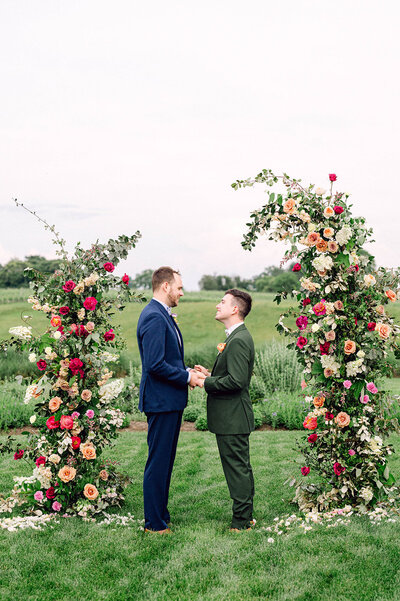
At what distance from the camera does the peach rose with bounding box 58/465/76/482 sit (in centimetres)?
523

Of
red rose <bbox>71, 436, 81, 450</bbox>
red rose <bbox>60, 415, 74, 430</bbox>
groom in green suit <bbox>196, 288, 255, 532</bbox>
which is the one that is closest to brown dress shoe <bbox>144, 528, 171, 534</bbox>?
groom in green suit <bbox>196, 288, 255, 532</bbox>

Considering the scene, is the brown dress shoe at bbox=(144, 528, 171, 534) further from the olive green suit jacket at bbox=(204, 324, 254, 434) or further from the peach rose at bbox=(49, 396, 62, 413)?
the peach rose at bbox=(49, 396, 62, 413)

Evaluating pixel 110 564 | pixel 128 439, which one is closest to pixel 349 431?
pixel 110 564

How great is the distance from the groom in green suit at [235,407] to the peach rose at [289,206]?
1104 millimetres

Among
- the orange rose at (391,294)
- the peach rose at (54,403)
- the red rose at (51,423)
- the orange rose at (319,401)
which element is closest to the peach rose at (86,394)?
the peach rose at (54,403)

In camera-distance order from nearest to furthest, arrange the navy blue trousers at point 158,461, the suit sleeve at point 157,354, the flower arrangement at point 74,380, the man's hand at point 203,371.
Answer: the suit sleeve at point 157,354 < the navy blue trousers at point 158,461 < the man's hand at point 203,371 < the flower arrangement at point 74,380

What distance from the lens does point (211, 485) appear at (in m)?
6.59

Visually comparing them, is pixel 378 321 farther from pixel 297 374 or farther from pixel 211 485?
pixel 297 374

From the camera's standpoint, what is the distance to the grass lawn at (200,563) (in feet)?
12.7

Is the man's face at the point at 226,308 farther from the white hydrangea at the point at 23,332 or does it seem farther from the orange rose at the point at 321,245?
the white hydrangea at the point at 23,332

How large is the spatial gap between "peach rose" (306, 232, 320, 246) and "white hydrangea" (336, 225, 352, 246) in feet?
0.63

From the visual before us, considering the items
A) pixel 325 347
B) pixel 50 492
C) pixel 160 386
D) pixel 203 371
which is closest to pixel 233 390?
pixel 203 371

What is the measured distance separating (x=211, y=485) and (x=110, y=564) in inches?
97.0

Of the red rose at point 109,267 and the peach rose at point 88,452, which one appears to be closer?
the peach rose at point 88,452
